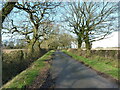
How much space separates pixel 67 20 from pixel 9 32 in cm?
1219

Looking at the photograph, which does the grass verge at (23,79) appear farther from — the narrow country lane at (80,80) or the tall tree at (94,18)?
the tall tree at (94,18)

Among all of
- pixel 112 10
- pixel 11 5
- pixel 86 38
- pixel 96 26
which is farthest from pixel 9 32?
pixel 112 10

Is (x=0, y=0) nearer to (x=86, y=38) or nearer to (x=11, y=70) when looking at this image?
(x=11, y=70)

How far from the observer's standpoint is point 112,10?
18234 millimetres

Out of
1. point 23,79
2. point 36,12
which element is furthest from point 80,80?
point 36,12

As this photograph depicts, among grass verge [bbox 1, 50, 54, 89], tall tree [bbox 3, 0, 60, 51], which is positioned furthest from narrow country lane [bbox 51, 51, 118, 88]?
tall tree [bbox 3, 0, 60, 51]

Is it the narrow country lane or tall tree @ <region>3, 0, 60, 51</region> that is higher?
tall tree @ <region>3, 0, 60, 51</region>

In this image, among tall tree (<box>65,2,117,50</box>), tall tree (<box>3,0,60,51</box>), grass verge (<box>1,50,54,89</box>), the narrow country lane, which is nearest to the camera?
Answer: the narrow country lane

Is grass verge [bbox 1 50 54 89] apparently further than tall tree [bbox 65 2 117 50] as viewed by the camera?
No

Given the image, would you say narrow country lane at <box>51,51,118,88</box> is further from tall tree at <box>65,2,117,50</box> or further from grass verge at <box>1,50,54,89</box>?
tall tree at <box>65,2,117,50</box>

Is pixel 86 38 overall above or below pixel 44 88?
above

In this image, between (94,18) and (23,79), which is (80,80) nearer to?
(23,79)

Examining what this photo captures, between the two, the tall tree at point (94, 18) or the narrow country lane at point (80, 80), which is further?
the tall tree at point (94, 18)

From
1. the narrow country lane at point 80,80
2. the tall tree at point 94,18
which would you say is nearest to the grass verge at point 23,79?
the narrow country lane at point 80,80
